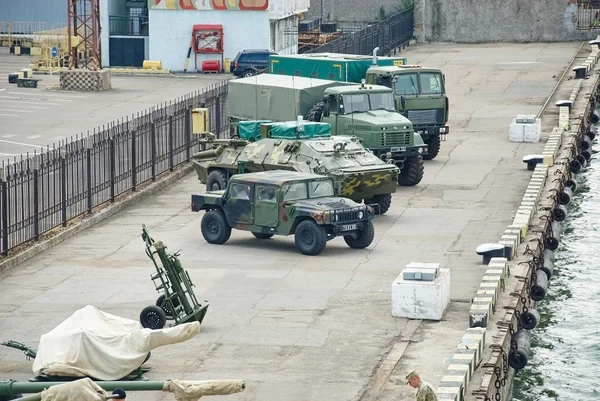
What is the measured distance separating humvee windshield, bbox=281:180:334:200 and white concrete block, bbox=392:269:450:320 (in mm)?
5956

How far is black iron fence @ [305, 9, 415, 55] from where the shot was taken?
215 ft

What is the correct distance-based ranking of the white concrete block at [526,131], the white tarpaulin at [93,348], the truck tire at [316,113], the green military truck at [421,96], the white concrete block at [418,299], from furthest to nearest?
1. the white concrete block at [526,131]
2. the green military truck at [421,96]
3. the truck tire at [316,113]
4. the white concrete block at [418,299]
5. the white tarpaulin at [93,348]

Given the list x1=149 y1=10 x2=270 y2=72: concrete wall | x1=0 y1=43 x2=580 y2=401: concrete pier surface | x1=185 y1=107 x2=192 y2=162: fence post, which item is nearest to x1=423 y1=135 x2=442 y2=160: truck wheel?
x1=0 y1=43 x2=580 y2=401: concrete pier surface

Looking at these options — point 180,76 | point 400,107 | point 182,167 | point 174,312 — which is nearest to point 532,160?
point 400,107

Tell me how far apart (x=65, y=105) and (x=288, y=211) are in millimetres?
28321

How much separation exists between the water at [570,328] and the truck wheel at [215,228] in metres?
6.64

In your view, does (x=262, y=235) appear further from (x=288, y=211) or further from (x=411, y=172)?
(x=411, y=172)

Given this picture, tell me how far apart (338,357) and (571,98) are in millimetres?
35628

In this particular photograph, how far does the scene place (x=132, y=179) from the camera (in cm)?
3856

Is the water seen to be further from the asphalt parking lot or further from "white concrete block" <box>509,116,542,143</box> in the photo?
the asphalt parking lot

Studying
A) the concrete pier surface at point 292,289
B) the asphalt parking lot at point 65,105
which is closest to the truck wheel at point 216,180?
the concrete pier surface at point 292,289

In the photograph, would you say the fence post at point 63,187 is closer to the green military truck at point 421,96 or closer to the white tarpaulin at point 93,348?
the white tarpaulin at point 93,348

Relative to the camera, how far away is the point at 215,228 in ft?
104

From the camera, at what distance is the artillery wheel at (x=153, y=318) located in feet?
79.0
